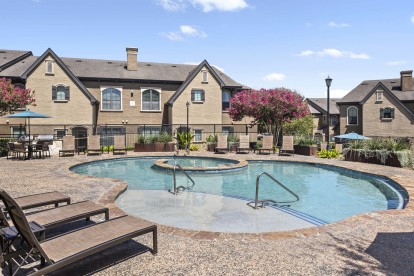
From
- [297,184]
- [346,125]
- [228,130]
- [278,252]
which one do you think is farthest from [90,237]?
[346,125]

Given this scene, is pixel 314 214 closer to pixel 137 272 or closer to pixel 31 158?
pixel 137 272

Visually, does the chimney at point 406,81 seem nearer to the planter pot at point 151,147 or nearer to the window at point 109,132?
the planter pot at point 151,147

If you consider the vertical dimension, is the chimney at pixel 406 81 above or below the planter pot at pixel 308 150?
above

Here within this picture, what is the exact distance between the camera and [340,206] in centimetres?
873

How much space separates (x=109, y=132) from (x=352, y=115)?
1320 inches

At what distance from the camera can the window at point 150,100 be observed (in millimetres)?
29672

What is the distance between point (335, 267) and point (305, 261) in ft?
1.33

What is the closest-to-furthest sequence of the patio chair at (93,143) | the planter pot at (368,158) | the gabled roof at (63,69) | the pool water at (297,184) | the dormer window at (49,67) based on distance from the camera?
the pool water at (297,184) → the planter pot at (368,158) → the patio chair at (93,143) → the gabled roof at (63,69) → the dormer window at (49,67)

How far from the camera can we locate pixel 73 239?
3.87 meters

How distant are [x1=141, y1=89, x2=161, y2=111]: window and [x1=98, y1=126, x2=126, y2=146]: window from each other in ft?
10.4

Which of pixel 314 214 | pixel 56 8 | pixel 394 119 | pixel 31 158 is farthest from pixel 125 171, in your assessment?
pixel 394 119

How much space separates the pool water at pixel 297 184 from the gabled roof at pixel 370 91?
98.8 ft

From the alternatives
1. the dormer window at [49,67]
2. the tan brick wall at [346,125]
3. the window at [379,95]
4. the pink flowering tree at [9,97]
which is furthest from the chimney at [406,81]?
the pink flowering tree at [9,97]

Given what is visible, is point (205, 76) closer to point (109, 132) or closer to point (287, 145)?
point (109, 132)
